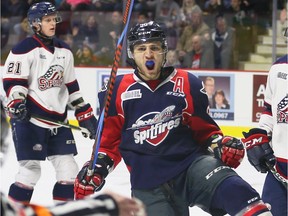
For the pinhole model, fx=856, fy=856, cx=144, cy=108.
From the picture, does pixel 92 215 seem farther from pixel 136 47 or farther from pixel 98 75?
pixel 98 75

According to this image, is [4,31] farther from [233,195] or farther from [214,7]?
[233,195]

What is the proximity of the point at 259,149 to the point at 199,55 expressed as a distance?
421 cm

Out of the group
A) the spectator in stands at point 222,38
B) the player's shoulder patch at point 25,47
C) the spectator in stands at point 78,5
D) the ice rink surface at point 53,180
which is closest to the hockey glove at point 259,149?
the ice rink surface at point 53,180

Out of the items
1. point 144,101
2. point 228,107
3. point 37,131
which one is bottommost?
point 228,107

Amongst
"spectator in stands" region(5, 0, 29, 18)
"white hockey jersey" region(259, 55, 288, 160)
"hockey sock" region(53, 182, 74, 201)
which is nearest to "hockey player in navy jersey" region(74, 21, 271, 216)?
"white hockey jersey" region(259, 55, 288, 160)

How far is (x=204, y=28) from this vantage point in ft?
25.1

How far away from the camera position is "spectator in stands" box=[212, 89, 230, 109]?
725 cm

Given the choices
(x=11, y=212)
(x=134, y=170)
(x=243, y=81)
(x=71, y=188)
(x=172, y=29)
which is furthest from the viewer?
(x=172, y=29)

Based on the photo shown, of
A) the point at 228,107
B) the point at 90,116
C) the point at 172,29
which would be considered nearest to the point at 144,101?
the point at 90,116

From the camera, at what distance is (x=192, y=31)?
25.3 feet

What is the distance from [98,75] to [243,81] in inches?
50.6

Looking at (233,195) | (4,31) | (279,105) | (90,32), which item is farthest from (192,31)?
(233,195)

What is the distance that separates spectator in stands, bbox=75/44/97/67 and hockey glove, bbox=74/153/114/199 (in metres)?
4.52

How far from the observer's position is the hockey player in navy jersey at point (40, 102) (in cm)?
449
